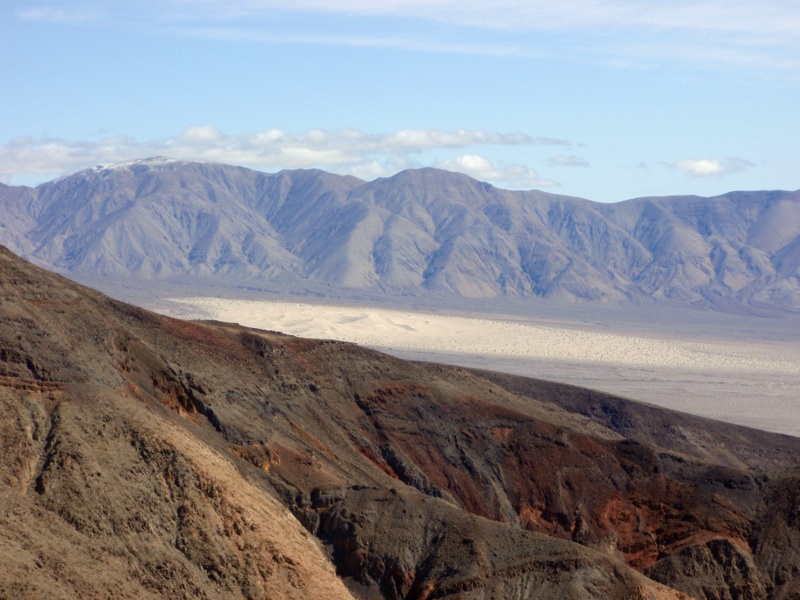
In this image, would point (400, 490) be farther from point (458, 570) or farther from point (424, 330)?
point (424, 330)

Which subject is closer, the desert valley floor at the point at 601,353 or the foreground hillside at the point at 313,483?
the foreground hillside at the point at 313,483

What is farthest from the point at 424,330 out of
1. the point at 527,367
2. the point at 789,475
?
the point at 789,475

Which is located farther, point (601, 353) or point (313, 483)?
point (601, 353)

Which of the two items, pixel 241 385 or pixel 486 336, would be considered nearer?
pixel 241 385

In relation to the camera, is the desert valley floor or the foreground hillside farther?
Result: the desert valley floor

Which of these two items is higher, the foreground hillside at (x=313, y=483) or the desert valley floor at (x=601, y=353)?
the foreground hillside at (x=313, y=483)
